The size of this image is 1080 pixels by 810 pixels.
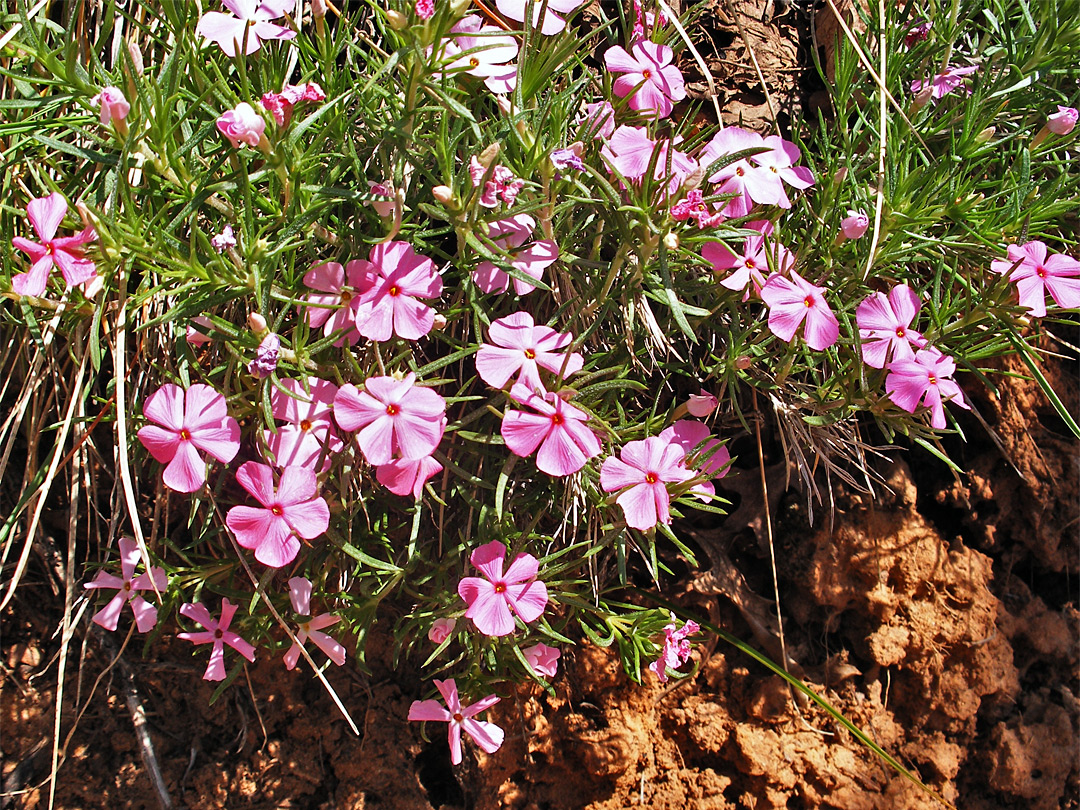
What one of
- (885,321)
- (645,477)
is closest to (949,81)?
(885,321)

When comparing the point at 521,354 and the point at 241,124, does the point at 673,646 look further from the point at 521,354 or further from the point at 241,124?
the point at 241,124

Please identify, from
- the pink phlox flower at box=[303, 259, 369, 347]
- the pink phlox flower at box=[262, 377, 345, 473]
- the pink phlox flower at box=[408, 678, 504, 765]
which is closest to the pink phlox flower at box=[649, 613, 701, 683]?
the pink phlox flower at box=[408, 678, 504, 765]

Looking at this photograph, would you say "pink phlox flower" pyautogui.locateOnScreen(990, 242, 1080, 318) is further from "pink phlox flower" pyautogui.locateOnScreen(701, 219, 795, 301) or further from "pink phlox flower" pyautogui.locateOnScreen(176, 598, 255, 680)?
"pink phlox flower" pyautogui.locateOnScreen(176, 598, 255, 680)

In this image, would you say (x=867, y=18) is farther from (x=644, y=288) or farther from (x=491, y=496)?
(x=491, y=496)

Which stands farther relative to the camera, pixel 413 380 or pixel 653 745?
pixel 653 745

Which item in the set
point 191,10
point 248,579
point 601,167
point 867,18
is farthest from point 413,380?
point 867,18

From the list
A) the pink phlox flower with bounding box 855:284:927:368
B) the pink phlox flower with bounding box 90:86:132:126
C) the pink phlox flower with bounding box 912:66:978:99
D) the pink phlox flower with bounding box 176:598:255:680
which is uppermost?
the pink phlox flower with bounding box 912:66:978:99

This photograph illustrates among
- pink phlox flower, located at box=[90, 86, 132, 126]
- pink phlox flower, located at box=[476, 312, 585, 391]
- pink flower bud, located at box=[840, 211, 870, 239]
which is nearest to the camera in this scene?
pink phlox flower, located at box=[90, 86, 132, 126]
